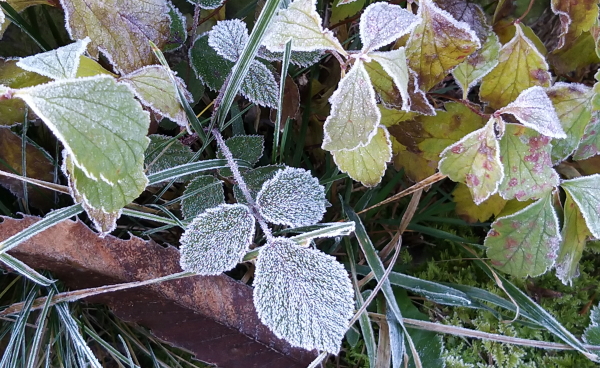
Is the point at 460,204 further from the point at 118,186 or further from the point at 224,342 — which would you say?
the point at 118,186

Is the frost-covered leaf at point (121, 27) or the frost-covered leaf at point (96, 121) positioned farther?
the frost-covered leaf at point (121, 27)

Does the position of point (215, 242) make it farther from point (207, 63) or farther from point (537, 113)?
point (537, 113)

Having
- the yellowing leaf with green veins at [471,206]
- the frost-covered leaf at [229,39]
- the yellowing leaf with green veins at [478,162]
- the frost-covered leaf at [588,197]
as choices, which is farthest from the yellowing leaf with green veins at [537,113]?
the frost-covered leaf at [229,39]

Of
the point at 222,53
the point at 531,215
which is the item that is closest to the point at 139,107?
the point at 222,53

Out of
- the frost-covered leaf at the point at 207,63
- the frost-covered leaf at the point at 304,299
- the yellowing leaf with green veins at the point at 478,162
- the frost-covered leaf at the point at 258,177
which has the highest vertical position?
the frost-covered leaf at the point at 207,63

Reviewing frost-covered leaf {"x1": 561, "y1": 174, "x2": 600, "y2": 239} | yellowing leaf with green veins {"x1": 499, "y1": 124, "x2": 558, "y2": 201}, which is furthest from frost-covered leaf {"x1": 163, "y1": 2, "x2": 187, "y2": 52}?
frost-covered leaf {"x1": 561, "y1": 174, "x2": 600, "y2": 239}

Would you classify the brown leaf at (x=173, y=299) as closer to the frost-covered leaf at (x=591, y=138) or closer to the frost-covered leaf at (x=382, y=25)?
the frost-covered leaf at (x=382, y=25)
